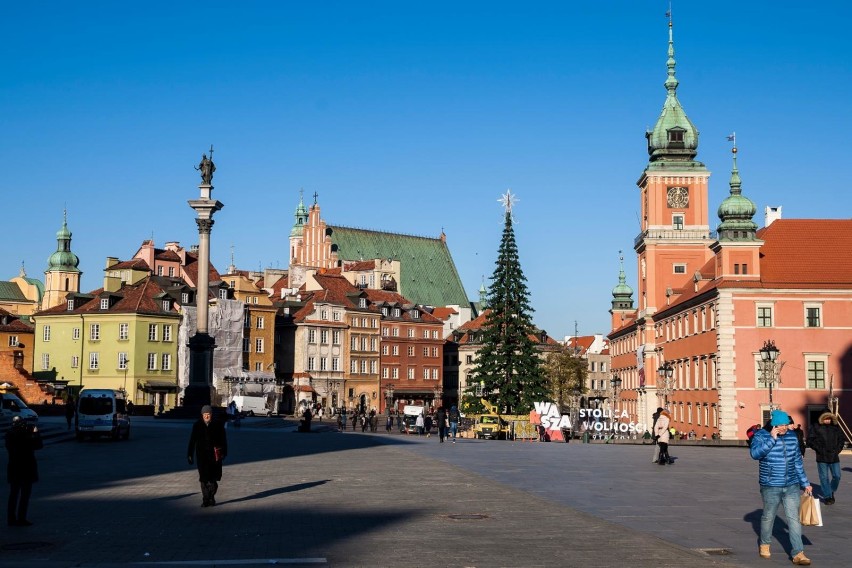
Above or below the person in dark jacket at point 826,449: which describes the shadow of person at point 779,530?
below

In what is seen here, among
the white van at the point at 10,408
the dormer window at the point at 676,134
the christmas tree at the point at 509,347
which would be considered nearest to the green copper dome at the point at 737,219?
the christmas tree at the point at 509,347

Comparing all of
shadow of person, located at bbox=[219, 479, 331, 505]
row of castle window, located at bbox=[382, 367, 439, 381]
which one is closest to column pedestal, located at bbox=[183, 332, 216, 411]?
shadow of person, located at bbox=[219, 479, 331, 505]

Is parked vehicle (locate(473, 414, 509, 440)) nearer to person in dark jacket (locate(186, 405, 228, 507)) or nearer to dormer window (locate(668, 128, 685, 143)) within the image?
dormer window (locate(668, 128, 685, 143))

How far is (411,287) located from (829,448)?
135627 millimetres

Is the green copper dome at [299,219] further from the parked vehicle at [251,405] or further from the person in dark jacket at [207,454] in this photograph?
the person in dark jacket at [207,454]

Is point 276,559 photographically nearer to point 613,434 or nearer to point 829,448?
point 829,448

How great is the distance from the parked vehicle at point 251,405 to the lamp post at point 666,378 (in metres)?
36.9

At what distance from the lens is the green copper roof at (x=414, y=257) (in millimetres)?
153250

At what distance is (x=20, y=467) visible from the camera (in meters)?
17.4

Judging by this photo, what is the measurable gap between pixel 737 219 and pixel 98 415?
145 ft

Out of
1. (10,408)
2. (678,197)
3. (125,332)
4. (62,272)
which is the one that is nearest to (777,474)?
(10,408)

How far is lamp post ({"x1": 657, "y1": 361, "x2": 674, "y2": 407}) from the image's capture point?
234 ft

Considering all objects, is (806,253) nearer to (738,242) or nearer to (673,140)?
(738,242)

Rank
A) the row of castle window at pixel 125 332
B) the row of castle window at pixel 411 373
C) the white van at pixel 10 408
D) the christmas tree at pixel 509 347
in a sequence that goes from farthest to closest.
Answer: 1. the row of castle window at pixel 411 373
2. the row of castle window at pixel 125 332
3. the christmas tree at pixel 509 347
4. the white van at pixel 10 408
